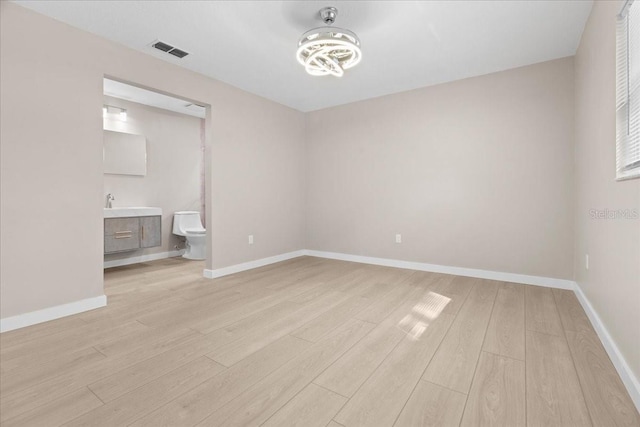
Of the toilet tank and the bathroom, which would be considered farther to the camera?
the toilet tank

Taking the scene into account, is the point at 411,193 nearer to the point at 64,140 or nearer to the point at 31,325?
the point at 64,140

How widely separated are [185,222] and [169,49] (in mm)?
2731

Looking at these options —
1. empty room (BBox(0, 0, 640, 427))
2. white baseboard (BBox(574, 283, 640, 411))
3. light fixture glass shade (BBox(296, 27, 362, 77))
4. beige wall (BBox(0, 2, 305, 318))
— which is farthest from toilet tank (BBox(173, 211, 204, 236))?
white baseboard (BBox(574, 283, 640, 411))

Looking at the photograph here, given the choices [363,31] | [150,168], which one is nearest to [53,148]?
[150,168]

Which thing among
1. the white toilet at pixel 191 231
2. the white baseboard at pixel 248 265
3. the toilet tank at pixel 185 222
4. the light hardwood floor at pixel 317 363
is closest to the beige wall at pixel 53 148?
the light hardwood floor at pixel 317 363

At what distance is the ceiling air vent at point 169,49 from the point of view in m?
2.68

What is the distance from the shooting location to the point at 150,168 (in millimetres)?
4559

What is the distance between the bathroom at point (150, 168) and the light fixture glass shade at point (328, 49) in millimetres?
2191

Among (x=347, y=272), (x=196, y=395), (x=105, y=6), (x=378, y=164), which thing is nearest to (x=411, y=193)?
(x=378, y=164)

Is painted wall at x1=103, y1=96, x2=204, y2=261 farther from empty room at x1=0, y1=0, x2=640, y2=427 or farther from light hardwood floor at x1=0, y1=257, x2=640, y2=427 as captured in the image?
light hardwood floor at x1=0, y1=257, x2=640, y2=427

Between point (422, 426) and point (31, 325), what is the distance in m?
2.72

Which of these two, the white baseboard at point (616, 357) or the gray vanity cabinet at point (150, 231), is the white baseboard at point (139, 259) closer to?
the gray vanity cabinet at point (150, 231)

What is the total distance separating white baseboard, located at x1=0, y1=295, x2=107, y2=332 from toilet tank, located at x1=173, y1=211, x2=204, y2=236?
7.05ft

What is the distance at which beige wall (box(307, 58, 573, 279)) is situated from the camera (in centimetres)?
302
